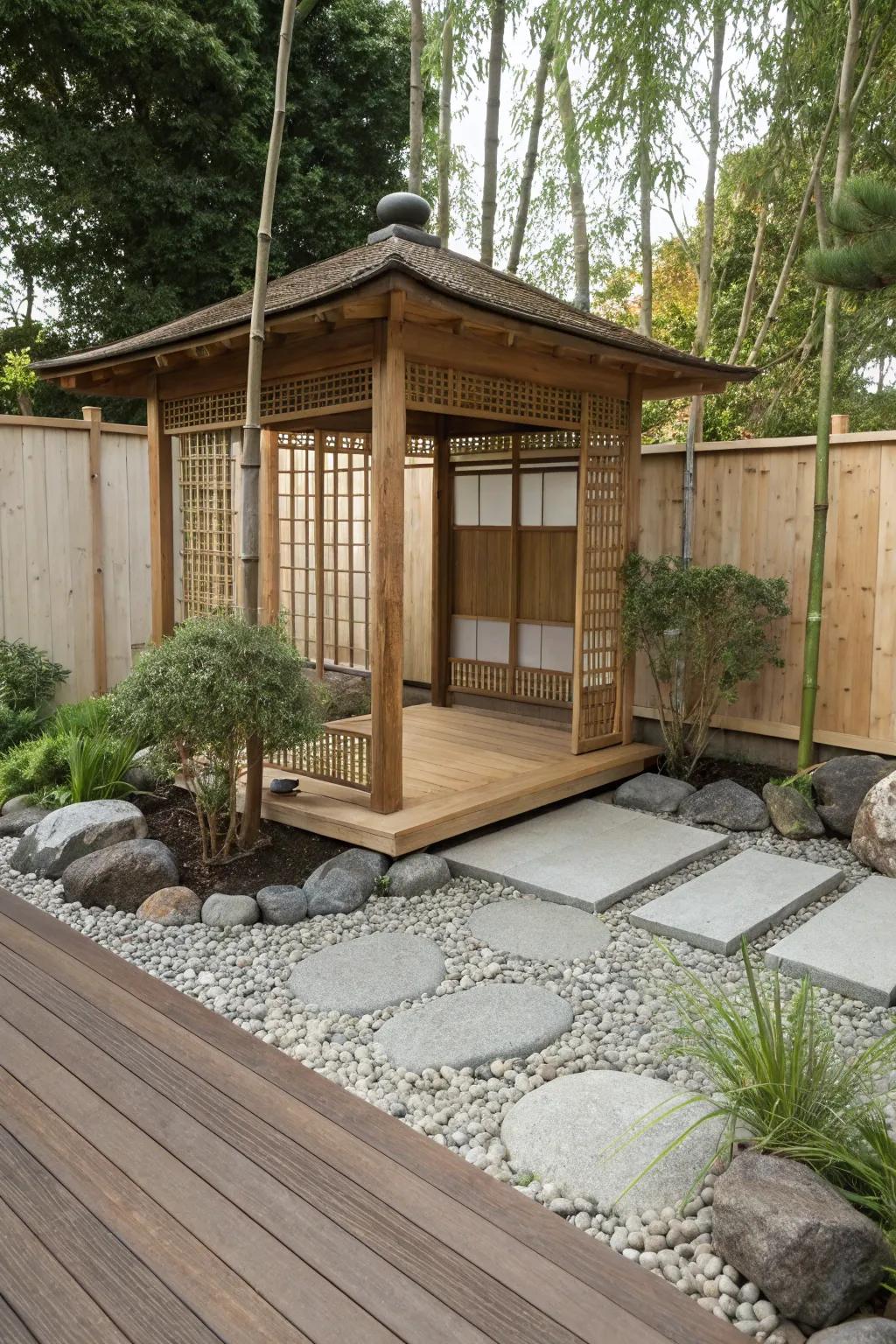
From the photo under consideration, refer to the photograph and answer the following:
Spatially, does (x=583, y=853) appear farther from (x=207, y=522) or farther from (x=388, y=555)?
(x=207, y=522)

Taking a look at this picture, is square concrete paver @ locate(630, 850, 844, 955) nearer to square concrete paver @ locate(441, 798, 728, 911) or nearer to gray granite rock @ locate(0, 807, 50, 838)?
square concrete paver @ locate(441, 798, 728, 911)

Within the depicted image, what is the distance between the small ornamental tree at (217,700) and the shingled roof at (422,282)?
1413 mm

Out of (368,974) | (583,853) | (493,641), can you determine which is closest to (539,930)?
(368,974)

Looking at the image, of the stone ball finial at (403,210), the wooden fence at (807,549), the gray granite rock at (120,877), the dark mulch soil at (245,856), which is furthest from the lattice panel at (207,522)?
the wooden fence at (807,549)

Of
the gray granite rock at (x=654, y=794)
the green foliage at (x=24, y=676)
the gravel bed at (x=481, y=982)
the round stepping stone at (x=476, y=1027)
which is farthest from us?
the green foliage at (x=24, y=676)

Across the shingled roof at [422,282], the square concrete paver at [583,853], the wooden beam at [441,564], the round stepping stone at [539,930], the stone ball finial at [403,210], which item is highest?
the stone ball finial at [403,210]

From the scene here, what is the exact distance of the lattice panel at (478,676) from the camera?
6.81m

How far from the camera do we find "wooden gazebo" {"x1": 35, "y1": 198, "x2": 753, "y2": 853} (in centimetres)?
430

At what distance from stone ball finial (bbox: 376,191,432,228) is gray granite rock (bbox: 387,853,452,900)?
341 centimetres

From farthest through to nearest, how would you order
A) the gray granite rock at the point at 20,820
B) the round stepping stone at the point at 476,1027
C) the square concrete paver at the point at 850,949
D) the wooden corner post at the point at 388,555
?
the gray granite rock at the point at 20,820 → the wooden corner post at the point at 388,555 → the square concrete paver at the point at 850,949 → the round stepping stone at the point at 476,1027

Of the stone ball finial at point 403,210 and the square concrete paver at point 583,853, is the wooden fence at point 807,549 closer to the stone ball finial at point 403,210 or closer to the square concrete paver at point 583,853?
the square concrete paver at point 583,853

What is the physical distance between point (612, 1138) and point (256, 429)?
3052 mm

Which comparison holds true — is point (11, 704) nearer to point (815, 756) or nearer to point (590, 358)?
point (590, 358)

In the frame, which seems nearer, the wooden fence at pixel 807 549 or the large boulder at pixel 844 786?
the large boulder at pixel 844 786
